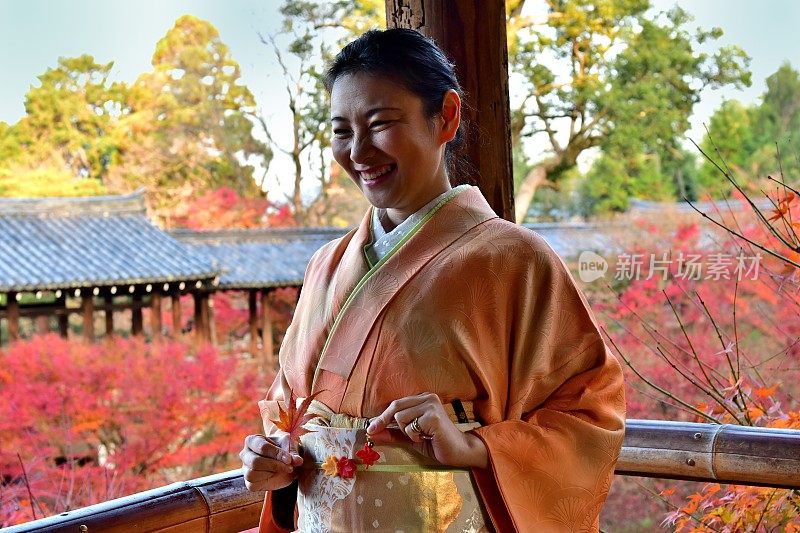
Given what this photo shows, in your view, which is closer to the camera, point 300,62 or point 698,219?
point 698,219

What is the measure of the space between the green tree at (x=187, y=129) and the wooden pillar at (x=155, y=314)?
163 centimetres

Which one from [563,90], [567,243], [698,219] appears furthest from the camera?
[563,90]

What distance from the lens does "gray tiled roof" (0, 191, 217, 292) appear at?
8141 millimetres

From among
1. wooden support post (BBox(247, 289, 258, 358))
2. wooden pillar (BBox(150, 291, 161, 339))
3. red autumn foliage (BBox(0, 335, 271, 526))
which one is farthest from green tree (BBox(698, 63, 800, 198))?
wooden pillar (BBox(150, 291, 161, 339))

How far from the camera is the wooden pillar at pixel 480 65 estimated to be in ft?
6.20

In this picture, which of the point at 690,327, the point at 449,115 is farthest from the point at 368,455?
the point at 690,327

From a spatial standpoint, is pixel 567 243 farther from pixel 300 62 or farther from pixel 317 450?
pixel 317 450

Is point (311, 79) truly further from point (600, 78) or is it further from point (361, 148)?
point (361, 148)

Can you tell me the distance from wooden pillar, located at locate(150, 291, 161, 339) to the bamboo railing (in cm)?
733

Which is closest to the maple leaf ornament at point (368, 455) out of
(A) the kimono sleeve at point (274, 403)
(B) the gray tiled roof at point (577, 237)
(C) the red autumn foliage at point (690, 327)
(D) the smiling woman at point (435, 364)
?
(D) the smiling woman at point (435, 364)

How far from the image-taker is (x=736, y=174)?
21.5ft

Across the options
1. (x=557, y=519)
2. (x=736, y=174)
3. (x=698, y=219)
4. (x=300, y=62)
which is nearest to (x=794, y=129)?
(x=736, y=174)

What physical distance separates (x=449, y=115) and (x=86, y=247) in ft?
26.5

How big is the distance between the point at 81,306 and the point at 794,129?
6322 mm
